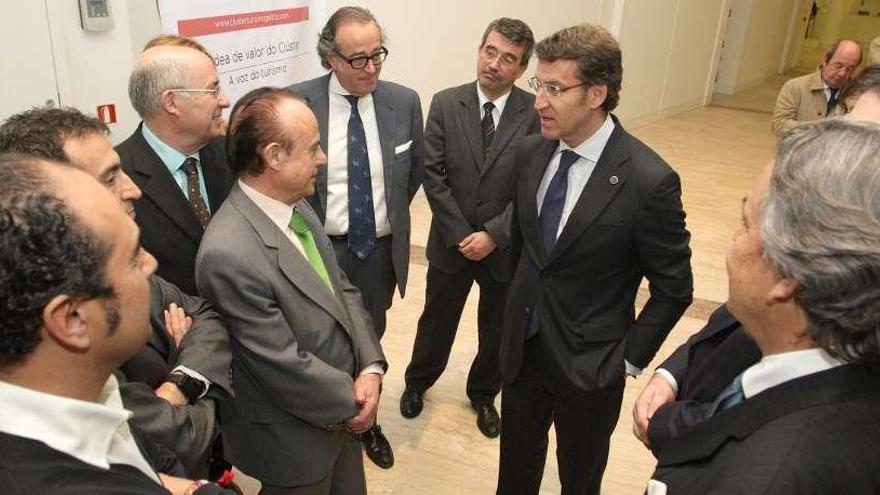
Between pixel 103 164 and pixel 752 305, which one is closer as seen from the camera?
pixel 752 305

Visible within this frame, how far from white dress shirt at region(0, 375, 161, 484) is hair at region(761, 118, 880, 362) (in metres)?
1.15

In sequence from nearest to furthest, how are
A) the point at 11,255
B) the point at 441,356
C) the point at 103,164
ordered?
the point at 11,255
the point at 103,164
the point at 441,356

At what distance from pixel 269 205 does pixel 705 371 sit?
1247mm

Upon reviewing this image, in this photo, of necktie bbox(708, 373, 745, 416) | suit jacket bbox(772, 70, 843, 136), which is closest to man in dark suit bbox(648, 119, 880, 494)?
necktie bbox(708, 373, 745, 416)

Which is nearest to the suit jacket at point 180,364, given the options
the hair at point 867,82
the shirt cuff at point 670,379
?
the shirt cuff at point 670,379

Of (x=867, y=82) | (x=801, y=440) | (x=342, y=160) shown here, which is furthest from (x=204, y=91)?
(x=867, y=82)

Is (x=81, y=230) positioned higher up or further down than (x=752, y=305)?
higher up

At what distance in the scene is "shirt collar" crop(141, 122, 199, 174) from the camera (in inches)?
81.7

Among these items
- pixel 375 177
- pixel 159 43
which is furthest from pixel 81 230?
pixel 375 177

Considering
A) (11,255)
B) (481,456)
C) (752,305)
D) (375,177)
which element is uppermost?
(11,255)

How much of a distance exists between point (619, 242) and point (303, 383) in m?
1.05

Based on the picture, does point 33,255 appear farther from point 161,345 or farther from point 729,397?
point 729,397

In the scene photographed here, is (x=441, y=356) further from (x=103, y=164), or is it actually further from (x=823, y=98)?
(x=823, y=98)

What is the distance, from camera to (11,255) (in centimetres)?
91
